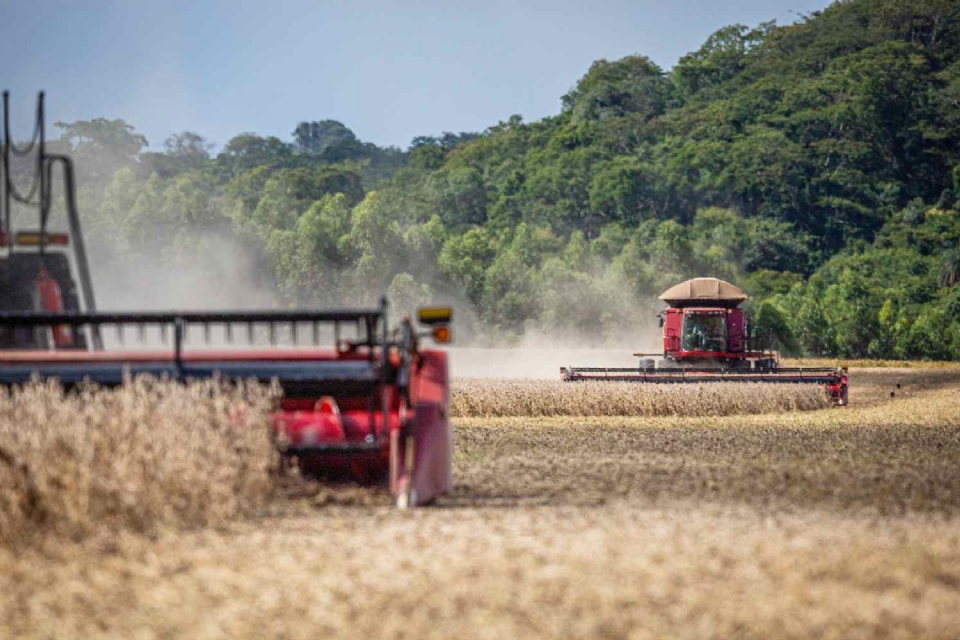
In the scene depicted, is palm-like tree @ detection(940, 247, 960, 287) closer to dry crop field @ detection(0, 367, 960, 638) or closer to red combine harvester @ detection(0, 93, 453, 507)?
dry crop field @ detection(0, 367, 960, 638)

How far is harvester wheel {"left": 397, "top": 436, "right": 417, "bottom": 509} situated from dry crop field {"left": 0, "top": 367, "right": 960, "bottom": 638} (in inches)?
6.9

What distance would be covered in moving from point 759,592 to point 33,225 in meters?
17.9

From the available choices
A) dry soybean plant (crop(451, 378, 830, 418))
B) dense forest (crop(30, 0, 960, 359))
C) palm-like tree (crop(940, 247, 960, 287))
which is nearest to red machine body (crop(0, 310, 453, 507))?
dry soybean plant (crop(451, 378, 830, 418))

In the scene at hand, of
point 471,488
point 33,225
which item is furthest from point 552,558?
point 33,225

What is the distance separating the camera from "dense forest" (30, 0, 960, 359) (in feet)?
209

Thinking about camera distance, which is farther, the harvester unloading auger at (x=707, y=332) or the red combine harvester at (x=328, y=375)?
the harvester unloading auger at (x=707, y=332)

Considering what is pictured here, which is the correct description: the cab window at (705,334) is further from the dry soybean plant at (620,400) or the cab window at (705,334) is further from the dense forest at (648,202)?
the dense forest at (648,202)

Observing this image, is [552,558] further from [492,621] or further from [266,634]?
[266,634]

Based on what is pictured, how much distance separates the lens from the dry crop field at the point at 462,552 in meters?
6.64

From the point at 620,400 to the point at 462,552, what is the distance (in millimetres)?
17185

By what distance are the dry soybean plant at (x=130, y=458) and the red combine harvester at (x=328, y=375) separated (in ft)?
1.04

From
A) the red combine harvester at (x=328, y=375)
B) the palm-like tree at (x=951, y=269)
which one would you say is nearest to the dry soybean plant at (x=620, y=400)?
the red combine harvester at (x=328, y=375)

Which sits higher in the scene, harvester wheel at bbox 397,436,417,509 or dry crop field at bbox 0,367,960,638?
harvester wheel at bbox 397,436,417,509

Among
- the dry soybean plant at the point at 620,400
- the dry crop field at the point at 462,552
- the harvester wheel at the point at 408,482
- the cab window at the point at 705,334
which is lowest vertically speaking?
the dry soybean plant at the point at 620,400
